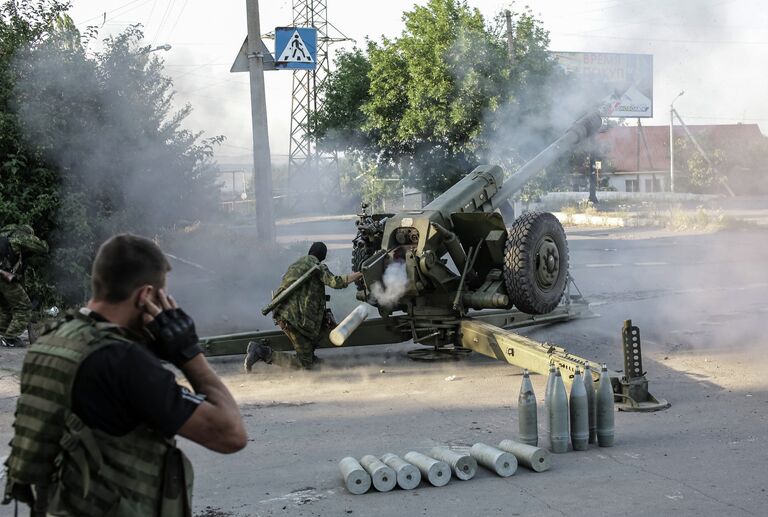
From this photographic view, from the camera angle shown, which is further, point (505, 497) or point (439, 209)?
point (439, 209)

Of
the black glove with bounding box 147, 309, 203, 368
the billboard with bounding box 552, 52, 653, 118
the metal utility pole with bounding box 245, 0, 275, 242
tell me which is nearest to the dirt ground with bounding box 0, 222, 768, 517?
the black glove with bounding box 147, 309, 203, 368

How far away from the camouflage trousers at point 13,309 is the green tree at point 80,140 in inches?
81.6

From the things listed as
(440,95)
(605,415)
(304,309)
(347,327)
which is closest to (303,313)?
(304,309)

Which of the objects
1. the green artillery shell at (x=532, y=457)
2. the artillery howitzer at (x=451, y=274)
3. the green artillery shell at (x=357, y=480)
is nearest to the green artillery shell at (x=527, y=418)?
the green artillery shell at (x=532, y=457)

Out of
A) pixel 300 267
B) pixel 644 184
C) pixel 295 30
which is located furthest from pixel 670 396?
pixel 644 184

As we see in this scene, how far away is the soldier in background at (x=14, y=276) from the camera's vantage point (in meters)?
9.95

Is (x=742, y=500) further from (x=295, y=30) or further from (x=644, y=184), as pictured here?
(x=644, y=184)

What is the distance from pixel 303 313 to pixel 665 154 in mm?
56587

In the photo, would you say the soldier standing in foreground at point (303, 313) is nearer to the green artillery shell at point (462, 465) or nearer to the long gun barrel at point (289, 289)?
the long gun barrel at point (289, 289)

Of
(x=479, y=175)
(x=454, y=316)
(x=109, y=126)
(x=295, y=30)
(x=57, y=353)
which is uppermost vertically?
(x=295, y=30)

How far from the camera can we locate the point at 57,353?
2658 mm

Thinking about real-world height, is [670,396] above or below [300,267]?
below

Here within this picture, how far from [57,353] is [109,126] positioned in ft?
36.4

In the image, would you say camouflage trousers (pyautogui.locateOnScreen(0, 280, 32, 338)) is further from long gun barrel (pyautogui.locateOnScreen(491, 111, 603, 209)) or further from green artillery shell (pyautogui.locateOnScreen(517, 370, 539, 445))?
green artillery shell (pyautogui.locateOnScreen(517, 370, 539, 445))
